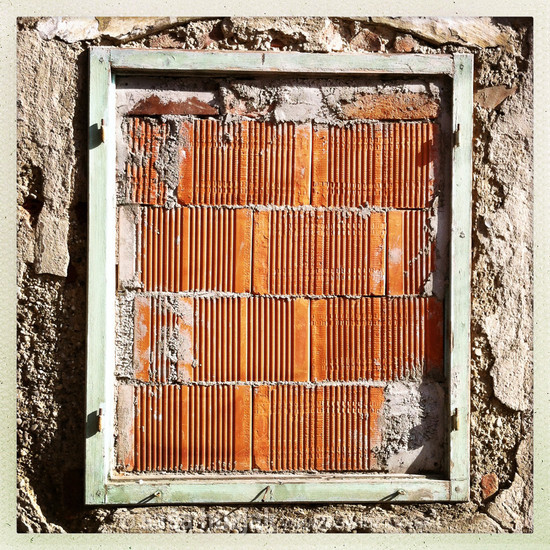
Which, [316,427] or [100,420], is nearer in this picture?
[100,420]

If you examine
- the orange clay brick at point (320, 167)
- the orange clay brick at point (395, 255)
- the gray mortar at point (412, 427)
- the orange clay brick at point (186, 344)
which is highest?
the orange clay brick at point (320, 167)

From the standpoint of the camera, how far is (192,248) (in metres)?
3.09

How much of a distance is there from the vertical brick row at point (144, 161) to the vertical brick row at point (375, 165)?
33.9 inches

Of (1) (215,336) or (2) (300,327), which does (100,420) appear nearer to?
(1) (215,336)

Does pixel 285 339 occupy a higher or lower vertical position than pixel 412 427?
higher

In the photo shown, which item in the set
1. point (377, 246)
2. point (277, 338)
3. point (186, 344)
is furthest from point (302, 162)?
point (186, 344)

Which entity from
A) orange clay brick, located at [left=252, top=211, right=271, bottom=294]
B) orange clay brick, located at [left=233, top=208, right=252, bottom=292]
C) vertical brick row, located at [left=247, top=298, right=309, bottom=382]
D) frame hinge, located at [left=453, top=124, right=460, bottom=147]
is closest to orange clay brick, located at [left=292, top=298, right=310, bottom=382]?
vertical brick row, located at [left=247, top=298, right=309, bottom=382]

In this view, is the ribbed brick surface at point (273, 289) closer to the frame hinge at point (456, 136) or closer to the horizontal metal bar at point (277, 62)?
the frame hinge at point (456, 136)

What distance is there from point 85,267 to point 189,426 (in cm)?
104

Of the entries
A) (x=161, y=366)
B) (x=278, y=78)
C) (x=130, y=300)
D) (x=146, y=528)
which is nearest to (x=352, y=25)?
(x=278, y=78)

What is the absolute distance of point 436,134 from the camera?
123 inches

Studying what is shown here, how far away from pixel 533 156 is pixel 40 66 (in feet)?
9.04

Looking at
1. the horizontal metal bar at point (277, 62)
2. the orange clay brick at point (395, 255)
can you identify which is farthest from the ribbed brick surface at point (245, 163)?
the orange clay brick at point (395, 255)

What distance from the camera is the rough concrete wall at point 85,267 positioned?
3.05 m
